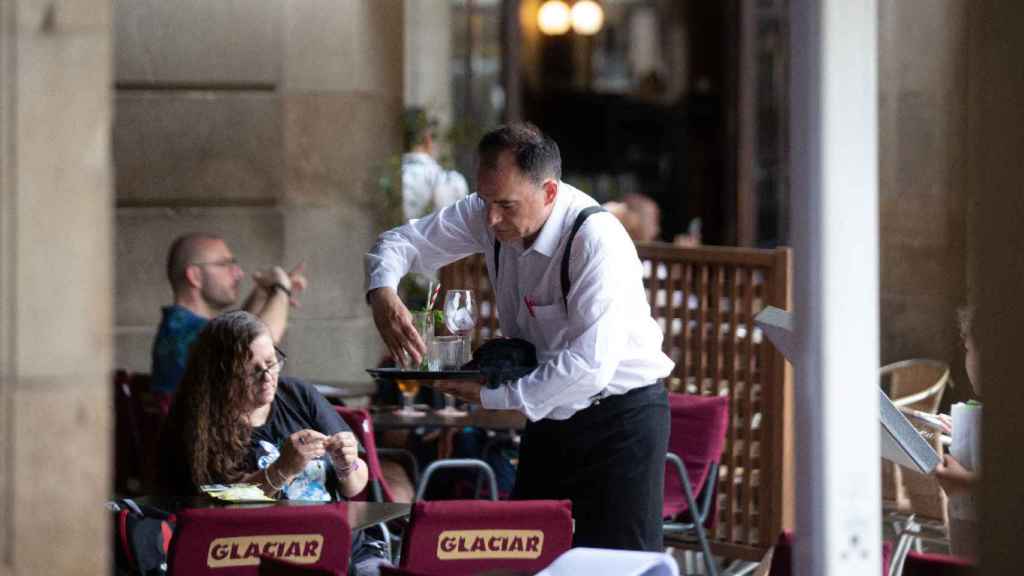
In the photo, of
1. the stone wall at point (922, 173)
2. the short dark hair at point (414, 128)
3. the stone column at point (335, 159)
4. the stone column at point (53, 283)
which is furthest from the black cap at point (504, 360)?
the stone wall at point (922, 173)

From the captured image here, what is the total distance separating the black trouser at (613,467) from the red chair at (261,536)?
0.89 metres

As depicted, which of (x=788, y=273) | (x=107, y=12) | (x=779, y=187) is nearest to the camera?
(x=107, y=12)

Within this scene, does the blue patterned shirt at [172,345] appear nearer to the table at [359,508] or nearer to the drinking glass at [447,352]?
the table at [359,508]

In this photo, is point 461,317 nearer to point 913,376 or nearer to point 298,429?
point 298,429

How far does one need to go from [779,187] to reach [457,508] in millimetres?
9546

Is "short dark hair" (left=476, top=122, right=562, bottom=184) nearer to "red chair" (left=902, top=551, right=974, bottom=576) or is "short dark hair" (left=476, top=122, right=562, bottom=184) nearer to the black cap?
the black cap

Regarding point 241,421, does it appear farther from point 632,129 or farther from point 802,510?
point 632,129

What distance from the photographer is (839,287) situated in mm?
2914

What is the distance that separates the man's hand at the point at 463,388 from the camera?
13.8ft

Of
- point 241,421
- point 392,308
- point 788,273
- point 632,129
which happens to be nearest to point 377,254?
point 392,308

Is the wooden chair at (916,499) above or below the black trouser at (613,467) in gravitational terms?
below

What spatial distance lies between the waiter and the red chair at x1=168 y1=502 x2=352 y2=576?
62 centimetres

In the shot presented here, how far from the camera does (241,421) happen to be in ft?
15.4

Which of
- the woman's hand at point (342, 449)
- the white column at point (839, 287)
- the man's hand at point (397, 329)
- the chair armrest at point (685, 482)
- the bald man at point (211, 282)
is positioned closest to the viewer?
the white column at point (839, 287)
